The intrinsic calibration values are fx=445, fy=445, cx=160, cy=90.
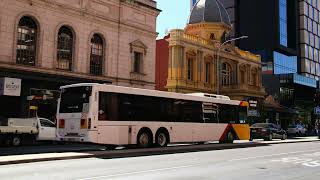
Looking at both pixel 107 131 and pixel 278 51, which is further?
pixel 278 51

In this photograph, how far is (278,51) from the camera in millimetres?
99750

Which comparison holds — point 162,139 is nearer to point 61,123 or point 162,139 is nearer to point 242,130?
point 61,123

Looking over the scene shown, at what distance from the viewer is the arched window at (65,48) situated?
31.3m

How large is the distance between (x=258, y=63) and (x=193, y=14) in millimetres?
11225

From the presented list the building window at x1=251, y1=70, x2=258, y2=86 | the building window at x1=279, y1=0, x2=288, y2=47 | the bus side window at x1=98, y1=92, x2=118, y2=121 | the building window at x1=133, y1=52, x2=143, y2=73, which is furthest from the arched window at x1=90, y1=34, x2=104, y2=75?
the building window at x1=279, y1=0, x2=288, y2=47

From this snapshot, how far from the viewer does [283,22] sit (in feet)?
331

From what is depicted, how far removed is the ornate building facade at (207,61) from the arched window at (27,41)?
66.8ft

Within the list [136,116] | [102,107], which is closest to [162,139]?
[136,116]

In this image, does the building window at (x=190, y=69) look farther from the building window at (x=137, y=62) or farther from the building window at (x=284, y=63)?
the building window at (x=284, y=63)

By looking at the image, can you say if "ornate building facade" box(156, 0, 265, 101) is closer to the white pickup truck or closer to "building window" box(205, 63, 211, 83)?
"building window" box(205, 63, 211, 83)

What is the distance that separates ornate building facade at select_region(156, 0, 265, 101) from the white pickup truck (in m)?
22.3

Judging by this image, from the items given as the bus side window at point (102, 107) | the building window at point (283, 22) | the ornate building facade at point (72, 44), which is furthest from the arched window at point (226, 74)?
the building window at point (283, 22)

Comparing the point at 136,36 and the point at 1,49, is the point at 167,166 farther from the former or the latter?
the point at 136,36

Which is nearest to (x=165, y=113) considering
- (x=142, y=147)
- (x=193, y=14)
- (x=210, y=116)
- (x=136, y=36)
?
(x=142, y=147)
